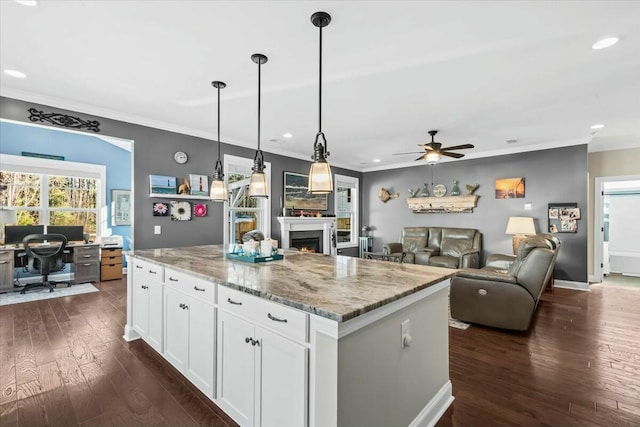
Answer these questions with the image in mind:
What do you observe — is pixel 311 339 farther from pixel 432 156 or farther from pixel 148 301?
pixel 432 156

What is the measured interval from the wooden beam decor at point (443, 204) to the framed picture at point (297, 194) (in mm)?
2314

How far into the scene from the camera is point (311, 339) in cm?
127

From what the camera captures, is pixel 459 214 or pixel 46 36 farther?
pixel 459 214

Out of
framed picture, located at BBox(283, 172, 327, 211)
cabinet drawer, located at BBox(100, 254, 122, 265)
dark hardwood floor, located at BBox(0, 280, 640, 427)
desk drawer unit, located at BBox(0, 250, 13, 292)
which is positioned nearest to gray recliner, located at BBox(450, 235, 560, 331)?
dark hardwood floor, located at BBox(0, 280, 640, 427)

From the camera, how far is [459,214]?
6.53 m

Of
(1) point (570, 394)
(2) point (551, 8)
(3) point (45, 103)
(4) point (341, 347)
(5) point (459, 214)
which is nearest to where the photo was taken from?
(4) point (341, 347)

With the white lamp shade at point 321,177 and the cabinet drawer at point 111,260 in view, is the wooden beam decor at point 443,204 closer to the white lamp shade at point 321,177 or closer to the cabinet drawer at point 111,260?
the white lamp shade at point 321,177

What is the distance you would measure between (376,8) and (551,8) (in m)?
1.13

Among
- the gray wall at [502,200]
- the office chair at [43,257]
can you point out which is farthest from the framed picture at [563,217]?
the office chair at [43,257]

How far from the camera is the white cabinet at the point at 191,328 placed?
6.21ft

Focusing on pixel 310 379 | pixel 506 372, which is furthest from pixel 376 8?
pixel 506 372

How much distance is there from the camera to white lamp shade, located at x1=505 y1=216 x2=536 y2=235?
17.2 feet

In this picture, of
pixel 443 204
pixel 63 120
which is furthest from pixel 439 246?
pixel 63 120

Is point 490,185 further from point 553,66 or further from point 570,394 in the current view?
point 570,394
